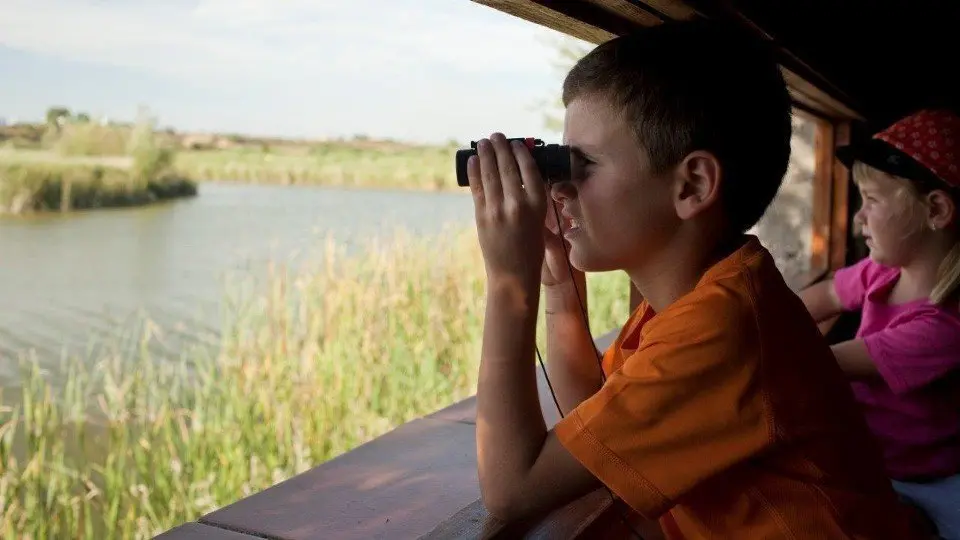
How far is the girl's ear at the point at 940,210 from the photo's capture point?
1.84m

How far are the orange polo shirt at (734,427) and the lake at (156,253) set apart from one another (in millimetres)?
1808

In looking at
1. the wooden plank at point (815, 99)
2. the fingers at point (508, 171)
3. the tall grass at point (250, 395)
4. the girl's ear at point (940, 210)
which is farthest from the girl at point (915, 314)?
the tall grass at point (250, 395)

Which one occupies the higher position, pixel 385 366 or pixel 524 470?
pixel 524 470

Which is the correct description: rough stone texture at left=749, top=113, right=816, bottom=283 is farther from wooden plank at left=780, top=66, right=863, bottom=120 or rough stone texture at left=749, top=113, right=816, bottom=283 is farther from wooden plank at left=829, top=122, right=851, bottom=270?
wooden plank at left=780, top=66, right=863, bottom=120

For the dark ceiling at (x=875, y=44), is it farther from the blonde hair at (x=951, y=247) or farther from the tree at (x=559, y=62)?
the tree at (x=559, y=62)

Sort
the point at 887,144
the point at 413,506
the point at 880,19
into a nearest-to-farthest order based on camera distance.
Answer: the point at 413,506 → the point at 887,144 → the point at 880,19

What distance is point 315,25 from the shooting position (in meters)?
3.74

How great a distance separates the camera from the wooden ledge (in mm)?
1028

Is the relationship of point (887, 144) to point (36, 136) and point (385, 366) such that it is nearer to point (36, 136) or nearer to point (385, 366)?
point (385, 366)

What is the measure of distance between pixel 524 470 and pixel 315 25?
3.20 metres

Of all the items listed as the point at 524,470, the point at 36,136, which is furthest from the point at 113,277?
the point at 524,470

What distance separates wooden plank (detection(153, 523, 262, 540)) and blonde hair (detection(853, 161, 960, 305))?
1.43 m

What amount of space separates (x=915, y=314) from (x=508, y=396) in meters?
1.20

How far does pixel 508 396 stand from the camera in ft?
3.13
